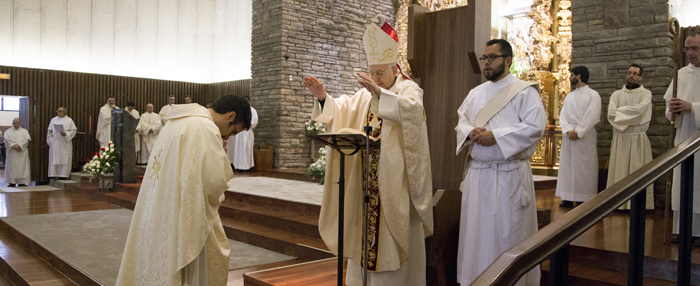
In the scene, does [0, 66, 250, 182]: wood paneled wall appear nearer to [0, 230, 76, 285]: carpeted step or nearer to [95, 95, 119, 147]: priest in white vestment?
[95, 95, 119, 147]: priest in white vestment

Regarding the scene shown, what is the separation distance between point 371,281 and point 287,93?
27.5ft

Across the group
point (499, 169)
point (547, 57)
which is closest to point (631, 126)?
point (499, 169)

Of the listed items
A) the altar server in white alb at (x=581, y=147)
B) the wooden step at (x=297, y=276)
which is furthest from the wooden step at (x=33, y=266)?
the altar server in white alb at (x=581, y=147)

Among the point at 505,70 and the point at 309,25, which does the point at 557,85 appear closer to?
the point at 309,25

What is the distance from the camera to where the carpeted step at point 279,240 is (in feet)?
15.0

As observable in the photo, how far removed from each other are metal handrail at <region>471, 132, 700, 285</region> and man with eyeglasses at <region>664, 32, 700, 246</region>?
7.18 feet

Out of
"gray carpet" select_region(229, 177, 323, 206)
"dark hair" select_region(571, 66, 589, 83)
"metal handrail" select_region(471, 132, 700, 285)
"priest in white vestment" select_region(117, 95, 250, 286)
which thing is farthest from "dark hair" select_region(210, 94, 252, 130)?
"dark hair" select_region(571, 66, 589, 83)

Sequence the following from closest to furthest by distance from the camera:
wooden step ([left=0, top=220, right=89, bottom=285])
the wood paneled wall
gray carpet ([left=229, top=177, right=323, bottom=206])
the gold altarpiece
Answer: wooden step ([left=0, top=220, right=89, bottom=285])
gray carpet ([left=229, top=177, right=323, bottom=206])
the gold altarpiece
the wood paneled wall

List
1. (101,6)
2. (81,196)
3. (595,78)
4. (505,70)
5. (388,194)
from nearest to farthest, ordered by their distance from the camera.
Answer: (388,194) → (505,70) → (595,78) → (81,196) → (101,6)

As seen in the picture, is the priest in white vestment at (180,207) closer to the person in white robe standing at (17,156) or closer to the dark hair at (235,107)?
the dark hair at (235,107)

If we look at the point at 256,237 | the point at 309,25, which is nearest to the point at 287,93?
the point at 309,25

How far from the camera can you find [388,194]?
281cm

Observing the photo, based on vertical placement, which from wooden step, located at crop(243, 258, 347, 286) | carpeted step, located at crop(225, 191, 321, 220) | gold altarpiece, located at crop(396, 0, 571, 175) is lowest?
wooden step, located at crop(243, 258, 347, 286)

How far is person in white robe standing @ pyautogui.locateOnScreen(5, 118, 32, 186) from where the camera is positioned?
34.4ft
